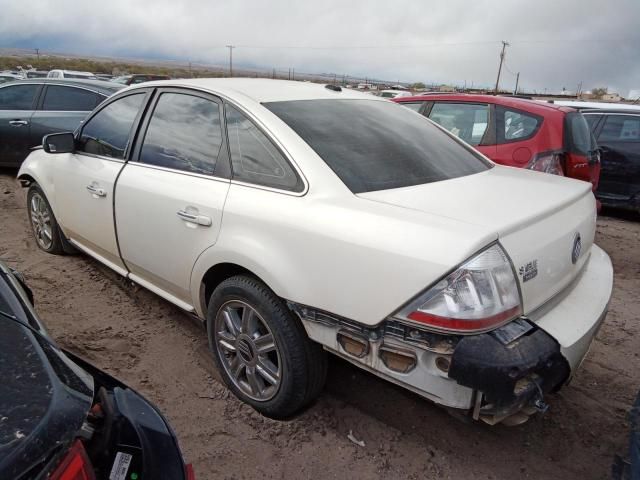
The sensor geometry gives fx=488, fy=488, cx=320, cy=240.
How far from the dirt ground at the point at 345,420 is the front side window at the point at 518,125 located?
2185mm

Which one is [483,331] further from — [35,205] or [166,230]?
[35,205]

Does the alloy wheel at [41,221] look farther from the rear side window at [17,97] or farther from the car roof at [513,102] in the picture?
the car roof at [513,102]

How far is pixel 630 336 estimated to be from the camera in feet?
11.1

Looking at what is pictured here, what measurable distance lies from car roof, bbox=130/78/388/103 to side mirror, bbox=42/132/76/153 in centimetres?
79

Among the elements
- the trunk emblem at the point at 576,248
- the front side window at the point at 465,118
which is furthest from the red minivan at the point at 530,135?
the trunk emblem at the point at 576,248

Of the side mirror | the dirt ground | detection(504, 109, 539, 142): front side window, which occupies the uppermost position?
detection(504, 109, 539, 142): front side window

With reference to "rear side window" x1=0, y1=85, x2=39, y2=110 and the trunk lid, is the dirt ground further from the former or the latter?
"rear side window" x1=0, y1=85, x2=39, y2=110

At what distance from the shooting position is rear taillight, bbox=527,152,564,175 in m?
4.83

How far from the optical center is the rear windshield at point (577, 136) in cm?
500

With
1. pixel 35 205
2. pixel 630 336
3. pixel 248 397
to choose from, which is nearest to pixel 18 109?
pixel 35 205

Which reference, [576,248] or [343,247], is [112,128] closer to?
[343,247]

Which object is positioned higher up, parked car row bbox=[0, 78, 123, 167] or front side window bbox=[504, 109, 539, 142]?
front side window bbox=[504, 109, 539, 142]

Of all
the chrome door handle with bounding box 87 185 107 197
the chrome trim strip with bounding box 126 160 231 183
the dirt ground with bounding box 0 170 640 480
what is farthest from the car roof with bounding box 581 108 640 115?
the chrome door handle with bounding box 87 185 107 197

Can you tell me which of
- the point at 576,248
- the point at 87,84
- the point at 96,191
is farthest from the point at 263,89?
the point at 87,84
